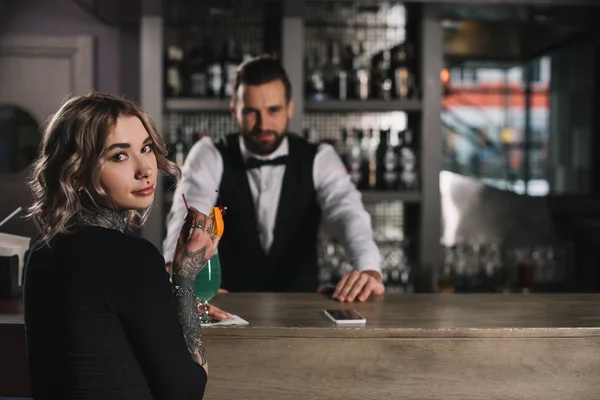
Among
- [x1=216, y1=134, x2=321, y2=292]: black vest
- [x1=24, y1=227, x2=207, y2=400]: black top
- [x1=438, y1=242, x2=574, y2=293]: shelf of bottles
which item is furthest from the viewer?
[x1=438, y1=242, x2=574, y2=293]: shelf of bottles

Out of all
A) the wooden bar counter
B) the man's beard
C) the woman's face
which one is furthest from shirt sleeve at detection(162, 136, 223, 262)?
the woman's face

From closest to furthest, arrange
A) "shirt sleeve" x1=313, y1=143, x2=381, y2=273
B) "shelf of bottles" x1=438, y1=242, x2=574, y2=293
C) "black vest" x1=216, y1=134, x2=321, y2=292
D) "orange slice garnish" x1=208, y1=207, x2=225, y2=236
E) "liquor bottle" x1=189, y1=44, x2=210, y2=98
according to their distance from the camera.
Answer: "orange slice garnish" x1=208, y1=207, x2=225, y2=236, "shirt sleeve" x1=313, y1=143, x2=381, y2=273, "black vest" x1=216, y1=134, x2=321, y2=292, "liquor bottle" x1=189, y1=44, x2=210, y2=98, "shelf of bottles" x1=438, y1=242, x2=574, y2=293

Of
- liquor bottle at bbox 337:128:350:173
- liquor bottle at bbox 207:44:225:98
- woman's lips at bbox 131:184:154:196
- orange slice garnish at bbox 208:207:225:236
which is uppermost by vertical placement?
liquor bottle at bbox 207:44:225:98

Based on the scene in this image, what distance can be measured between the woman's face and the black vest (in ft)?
4.77

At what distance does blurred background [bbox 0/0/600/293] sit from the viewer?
359 centimetres

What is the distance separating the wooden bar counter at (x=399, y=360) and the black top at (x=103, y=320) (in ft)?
1.48

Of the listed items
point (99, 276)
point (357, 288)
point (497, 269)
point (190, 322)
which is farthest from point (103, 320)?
point (497, 269)

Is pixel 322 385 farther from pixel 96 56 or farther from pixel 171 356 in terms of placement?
pixel 96 56

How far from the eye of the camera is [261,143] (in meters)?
2.68

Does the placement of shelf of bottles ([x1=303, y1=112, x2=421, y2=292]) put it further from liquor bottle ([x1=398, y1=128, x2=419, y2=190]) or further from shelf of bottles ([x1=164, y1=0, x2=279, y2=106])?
shelf of bottles ([x1=164, y1=0, x2=279, y2=106])

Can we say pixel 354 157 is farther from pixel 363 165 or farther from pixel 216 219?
pixel 216 219

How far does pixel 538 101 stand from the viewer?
25.8m

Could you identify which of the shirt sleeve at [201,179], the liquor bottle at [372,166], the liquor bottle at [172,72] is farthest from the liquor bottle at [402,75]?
the shirt sleeve at [201,179]

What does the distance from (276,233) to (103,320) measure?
162 centimetres
